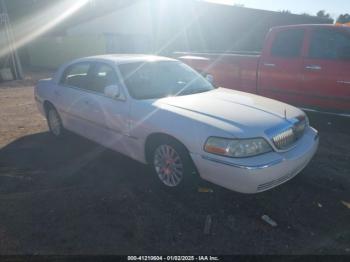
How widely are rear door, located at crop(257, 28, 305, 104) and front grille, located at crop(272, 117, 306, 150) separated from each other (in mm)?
2697

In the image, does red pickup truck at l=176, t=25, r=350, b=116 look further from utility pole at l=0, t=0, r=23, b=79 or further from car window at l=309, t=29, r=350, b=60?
utility pole at l=0, t=0, r=23, b=79

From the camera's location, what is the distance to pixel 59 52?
21.8 m

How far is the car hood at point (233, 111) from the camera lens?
336 cm

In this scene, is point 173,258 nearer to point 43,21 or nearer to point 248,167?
point 248,167

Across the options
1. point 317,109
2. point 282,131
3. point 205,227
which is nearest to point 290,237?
point 205,227

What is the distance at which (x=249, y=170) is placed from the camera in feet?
10.2

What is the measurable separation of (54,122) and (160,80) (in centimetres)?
254

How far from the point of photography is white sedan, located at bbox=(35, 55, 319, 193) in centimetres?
324

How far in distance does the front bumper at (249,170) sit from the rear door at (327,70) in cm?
303

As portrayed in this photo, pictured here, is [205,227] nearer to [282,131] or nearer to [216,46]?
[282,131]

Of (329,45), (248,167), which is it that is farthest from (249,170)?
(329,45)

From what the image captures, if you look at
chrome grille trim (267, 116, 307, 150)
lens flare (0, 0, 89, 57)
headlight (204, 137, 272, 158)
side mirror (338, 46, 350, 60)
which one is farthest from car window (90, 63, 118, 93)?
lens flare (0, 0, 89, 57)

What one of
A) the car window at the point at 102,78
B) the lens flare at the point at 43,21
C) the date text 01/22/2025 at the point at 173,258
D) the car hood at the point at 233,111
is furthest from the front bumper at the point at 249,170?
the lens flare at the point at 43,21

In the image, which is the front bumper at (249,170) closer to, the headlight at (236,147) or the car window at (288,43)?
the headlight at (236,147)
